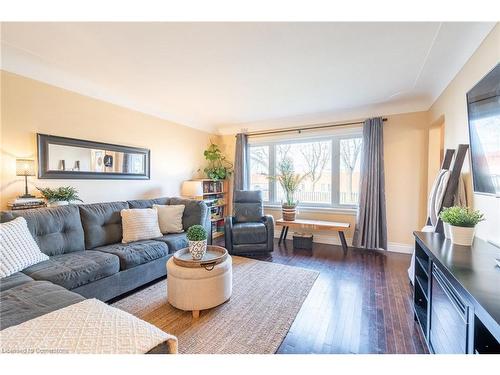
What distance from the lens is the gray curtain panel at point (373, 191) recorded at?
3.72 m

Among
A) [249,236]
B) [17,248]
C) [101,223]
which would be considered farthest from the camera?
[249,236]

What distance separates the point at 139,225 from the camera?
279 centimetres

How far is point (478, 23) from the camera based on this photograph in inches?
66.9

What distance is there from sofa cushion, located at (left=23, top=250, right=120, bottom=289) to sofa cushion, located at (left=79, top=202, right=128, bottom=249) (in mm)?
261

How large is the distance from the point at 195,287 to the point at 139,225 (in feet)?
4.16

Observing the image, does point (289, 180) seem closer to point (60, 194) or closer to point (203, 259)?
point (203, 259)

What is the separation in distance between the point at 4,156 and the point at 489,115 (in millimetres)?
4117

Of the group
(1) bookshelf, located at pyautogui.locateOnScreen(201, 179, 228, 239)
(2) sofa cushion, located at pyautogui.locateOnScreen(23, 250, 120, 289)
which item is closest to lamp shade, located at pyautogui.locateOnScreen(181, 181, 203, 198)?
(1) bookshelf, located at pyautogui.locateOnScreen(201, 179, 228, 239)

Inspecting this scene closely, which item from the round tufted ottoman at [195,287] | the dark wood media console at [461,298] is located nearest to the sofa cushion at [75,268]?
the round tufted ottoman at [195,287]

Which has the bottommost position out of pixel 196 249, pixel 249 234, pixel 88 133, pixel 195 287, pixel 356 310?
pixel 356 310

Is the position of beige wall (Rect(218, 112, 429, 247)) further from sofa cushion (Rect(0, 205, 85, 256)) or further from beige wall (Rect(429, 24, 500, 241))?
sofa cushion (Rect(0, 205, 85, 256))

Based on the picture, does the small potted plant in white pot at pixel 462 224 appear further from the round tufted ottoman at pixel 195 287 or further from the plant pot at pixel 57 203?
the plant pot at pixel 57 203

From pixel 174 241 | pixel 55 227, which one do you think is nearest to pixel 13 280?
pixel 55 227

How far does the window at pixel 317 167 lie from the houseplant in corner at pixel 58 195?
3.29 meters
